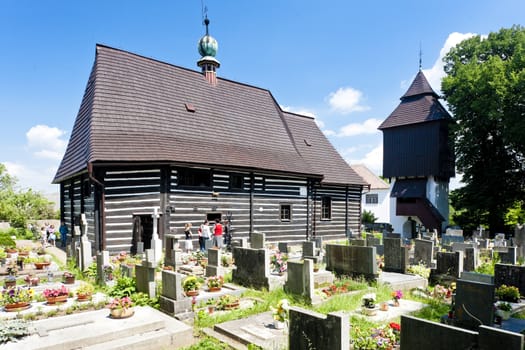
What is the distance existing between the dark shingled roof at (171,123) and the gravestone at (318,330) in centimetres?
1110

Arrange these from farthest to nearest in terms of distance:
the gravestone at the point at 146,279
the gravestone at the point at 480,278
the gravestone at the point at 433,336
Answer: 1. the gravestone at the point at 146,279
2. the gravestone at the point at 480,278
3. the gravestone at the point at 433,336

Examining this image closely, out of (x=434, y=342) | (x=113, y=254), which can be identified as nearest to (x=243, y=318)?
(x=434, y=342)

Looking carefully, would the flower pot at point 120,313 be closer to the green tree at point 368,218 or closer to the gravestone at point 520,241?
the gravestone at point 520,241

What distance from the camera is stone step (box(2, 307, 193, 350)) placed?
558 centimetres

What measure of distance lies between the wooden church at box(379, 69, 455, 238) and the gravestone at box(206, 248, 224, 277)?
2355 cm

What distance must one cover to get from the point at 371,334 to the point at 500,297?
5054 mm

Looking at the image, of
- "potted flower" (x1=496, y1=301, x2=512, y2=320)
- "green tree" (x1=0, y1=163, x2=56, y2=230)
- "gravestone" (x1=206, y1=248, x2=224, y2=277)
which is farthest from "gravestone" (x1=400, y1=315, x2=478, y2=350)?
"green tree" (x1=0, y1=163, x2=56, y2=230)

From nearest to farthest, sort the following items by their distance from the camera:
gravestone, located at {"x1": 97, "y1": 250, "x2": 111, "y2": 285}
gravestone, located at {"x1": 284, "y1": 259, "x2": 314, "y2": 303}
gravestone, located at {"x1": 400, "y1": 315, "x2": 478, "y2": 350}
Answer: gravestone, located at {"x1": 400, "y1": 315, "x2": 478, "y2": 350}
gravestone, located at {"x1": 284, "y1": 259, "x2": 314, "y2": 303}
gravestone, located at {"x1": 97, "y1": 250, "x2": 111, "y2": 285}

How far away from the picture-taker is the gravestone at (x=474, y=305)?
5.77 metres

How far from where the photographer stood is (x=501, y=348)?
12.4ft

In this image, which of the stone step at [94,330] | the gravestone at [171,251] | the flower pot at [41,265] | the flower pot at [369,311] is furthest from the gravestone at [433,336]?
the flower pot at [41,265]

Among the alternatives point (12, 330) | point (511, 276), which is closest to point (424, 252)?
point (511, 276)

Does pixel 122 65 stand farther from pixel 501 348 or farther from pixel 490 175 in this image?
pixel 490 175

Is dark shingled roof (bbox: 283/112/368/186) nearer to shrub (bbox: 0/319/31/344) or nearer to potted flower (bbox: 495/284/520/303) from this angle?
potted flower (bbox: 495/284/520/303)
